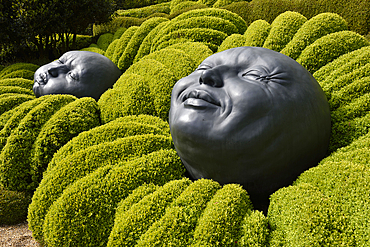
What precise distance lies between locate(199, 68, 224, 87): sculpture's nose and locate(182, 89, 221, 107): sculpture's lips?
143 mm

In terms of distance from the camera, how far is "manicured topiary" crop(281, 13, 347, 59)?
3.84 metres

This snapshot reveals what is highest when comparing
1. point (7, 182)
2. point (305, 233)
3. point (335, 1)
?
point (335, 1)

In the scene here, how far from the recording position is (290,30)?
4070mm

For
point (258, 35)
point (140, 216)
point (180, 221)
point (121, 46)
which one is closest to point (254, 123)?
point (180, 221)

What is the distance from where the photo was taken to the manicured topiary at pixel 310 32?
3842mm

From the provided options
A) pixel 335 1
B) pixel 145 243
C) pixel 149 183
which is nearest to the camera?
pixel 145 243

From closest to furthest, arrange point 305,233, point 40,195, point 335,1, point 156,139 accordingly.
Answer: point 305,233 < point 40,195 < point 156,139 < point 335,1

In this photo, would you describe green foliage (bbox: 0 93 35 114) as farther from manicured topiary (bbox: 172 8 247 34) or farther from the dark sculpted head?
manicured topiary (bbox: 172 8 247 34)

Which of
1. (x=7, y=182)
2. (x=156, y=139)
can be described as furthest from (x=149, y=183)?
(x=7, y=182)

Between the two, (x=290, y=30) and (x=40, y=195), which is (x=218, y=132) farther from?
(x=290, y=30)

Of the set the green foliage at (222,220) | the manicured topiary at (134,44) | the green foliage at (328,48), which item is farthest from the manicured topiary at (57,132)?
the green foliage at (328,48)

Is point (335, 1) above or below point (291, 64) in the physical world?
above

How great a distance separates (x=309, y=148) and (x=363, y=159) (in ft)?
1.52

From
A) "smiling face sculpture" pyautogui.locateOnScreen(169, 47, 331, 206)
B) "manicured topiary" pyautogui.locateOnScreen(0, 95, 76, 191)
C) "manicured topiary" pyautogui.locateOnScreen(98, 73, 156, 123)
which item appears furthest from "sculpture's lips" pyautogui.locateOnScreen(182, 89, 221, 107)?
"manicured topiary" pyautogui.locateOnScreen(0, 95, 76, 191)
